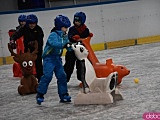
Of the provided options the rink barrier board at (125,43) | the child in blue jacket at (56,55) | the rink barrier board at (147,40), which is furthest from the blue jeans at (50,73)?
the rink barrier board at (147,40)

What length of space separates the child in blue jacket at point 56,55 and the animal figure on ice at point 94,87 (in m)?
0.20

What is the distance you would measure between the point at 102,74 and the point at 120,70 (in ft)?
1.58

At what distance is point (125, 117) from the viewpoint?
15.3 feet

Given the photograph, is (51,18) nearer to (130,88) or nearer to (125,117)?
(130,88)

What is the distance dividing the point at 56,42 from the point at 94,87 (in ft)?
2.54

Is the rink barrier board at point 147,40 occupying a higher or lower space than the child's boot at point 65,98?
lower

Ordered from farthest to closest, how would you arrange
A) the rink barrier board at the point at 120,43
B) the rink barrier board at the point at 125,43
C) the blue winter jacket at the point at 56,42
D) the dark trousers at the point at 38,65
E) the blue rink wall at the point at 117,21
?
the rink barrier board at the point at 120,43 < the rink barrier board at the point at 125,43 < the blue rink wall at the point at 117,21 < the dark trousers at the point at 38,65 < the blue winter jacket at the point at 56,42

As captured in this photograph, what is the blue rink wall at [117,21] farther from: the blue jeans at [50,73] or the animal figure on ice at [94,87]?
the animal figure on ice at [94,87]

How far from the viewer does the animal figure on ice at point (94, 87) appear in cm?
547

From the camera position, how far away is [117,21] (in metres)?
12.9

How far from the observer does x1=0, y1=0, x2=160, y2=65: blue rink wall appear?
12.3 metres

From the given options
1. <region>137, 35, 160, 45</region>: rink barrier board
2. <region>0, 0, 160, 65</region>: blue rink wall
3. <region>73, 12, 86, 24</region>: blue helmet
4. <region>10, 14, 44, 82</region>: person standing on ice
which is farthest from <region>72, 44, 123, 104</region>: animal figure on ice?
<region>137, 35, 160, 45</region>: rink barrier board

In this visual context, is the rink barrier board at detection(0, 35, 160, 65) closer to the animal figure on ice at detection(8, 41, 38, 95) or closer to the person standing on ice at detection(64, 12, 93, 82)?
the person standing on ice at detection(64, 12, 93, 82)

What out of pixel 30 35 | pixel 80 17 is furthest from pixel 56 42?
pixel 30 35
